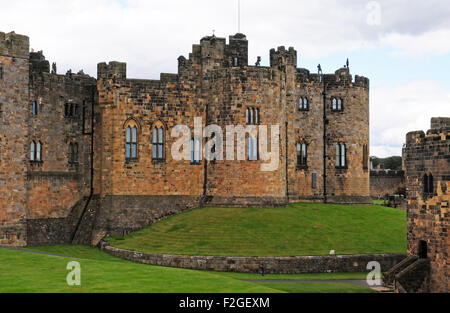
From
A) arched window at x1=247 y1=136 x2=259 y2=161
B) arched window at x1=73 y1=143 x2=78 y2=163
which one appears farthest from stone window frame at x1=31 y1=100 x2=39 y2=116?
arched window at x1=247 y1=136 x2=259 y2=161

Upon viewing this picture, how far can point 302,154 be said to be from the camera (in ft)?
174

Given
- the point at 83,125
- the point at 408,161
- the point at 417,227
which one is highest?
the point at 83,125

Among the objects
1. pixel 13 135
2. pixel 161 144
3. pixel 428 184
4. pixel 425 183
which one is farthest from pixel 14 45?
pixel 428 184

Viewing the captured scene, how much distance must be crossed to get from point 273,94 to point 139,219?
13657 mm

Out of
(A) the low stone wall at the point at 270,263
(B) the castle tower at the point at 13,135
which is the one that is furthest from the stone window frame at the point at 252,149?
(B) the castle tower at the point at 13,135

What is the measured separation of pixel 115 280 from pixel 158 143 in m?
20.5

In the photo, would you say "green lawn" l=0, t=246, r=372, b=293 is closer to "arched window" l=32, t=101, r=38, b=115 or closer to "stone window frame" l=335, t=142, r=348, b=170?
"arched window" l=32, t=101, r=38, b=115

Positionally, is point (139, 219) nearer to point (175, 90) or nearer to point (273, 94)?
point (175, 90)

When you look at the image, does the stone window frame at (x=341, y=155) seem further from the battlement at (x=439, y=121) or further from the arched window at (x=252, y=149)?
the battlement at (x=439, y=121)

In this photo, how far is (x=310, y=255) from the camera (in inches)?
1395

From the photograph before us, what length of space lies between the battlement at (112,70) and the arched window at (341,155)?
20.8m

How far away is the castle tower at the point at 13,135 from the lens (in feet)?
132
